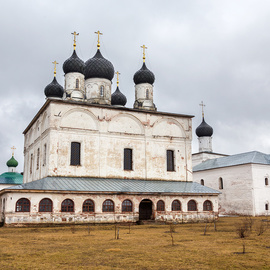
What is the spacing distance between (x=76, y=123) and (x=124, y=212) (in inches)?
274

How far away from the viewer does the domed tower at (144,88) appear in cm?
2870

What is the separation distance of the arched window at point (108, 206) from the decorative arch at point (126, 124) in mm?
5688

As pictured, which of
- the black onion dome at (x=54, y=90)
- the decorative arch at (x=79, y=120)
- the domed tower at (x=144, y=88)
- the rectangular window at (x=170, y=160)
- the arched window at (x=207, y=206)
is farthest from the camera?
the black onion dome at (x=54, y=90)

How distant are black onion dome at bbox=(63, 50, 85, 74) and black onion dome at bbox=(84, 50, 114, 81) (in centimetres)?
75

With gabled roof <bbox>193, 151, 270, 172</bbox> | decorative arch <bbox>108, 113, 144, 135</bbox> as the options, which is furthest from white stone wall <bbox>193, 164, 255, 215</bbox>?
decorative arch <bbox>108, 113, 144, 135</bbox>

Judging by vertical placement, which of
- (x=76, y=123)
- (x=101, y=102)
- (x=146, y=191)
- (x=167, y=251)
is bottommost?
(x=167, y=251)

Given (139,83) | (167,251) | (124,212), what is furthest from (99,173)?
(167,251)

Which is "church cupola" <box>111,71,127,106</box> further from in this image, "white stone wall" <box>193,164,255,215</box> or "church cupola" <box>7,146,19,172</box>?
"church cupola" <box>7,146,19,172</box>

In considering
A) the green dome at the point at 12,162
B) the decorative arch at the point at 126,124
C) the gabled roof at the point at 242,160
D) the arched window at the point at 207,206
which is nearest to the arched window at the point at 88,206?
the decorative arch at the point at 126,124

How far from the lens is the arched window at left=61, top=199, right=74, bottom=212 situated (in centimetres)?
1877

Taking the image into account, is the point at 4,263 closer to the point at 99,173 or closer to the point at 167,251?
the point at 167,251

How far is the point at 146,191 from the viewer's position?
68.5 ft

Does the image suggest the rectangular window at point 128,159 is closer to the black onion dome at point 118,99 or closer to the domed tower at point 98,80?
the domed tower at point 98,80

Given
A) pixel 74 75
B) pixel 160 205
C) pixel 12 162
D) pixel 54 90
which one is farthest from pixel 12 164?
pixel 160 205
